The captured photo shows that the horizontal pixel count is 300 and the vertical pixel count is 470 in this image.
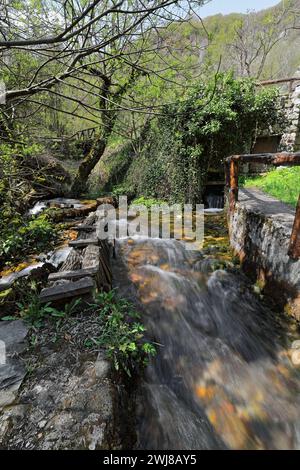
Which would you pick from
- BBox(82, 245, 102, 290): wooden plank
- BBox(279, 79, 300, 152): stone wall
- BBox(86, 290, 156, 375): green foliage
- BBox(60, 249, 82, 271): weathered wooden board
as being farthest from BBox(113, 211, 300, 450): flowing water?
BBox(279, 79, 300, 152): stone wall

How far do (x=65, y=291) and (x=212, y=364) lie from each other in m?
1.64

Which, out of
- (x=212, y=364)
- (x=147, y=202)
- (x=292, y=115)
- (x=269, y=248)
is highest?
(x=292, y=115)

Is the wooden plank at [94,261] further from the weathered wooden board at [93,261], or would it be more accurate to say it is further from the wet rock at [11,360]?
the wet rock at [11,360]

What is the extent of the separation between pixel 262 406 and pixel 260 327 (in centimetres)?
95

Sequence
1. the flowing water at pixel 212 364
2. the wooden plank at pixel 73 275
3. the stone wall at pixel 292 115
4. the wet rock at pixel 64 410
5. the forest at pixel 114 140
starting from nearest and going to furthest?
the wet rock at pixel 64 410 < the flowing water at pixel 212 364 < the forest at pixel 114 140 < the wooden plank at pixel 73 275 < the stone wall at pixel 292 115

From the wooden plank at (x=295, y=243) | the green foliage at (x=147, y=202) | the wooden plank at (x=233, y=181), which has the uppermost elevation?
the wooden plank at (x=233, y=181)

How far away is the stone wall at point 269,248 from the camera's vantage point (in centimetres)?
268

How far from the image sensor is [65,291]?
2.33 meters

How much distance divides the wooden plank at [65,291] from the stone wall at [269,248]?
2.11 m

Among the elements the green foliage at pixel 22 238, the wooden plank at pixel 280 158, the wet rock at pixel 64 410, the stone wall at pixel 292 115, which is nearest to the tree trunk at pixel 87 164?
the green foliage at pixel 22 238

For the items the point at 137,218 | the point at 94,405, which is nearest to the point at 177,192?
the point at 137,218

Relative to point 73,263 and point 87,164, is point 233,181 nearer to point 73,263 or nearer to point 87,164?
point 73,263

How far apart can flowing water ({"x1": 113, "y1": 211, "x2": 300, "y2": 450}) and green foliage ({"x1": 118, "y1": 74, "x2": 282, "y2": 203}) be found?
4.51 meters

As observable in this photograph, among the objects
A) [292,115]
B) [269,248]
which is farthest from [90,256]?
[292,115]
